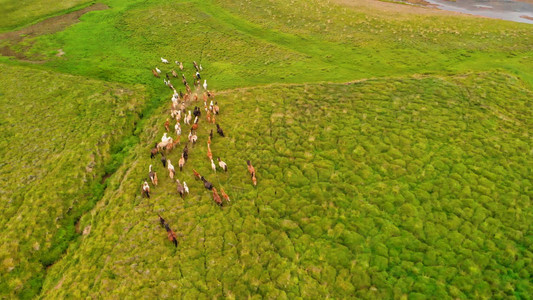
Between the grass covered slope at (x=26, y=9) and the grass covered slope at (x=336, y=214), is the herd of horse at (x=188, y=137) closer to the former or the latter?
the grass covered slope at (x=336, y=214)

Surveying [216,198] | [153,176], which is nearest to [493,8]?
[216,198]

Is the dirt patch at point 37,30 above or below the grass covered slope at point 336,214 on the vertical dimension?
above

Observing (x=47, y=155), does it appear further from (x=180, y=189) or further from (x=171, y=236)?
(x=171, y=236)

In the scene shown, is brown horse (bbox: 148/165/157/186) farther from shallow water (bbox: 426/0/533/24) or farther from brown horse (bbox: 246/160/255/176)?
shallow water (bbox: 426/0/533/24)

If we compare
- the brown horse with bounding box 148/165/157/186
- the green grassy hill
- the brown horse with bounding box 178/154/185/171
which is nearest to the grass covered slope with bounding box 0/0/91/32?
the green grassy hill

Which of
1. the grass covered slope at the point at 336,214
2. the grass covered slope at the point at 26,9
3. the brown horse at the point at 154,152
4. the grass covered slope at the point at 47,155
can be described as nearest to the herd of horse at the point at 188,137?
the brown horse at the point at 154,152

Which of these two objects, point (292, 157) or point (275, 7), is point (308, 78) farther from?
point (275, 7)
